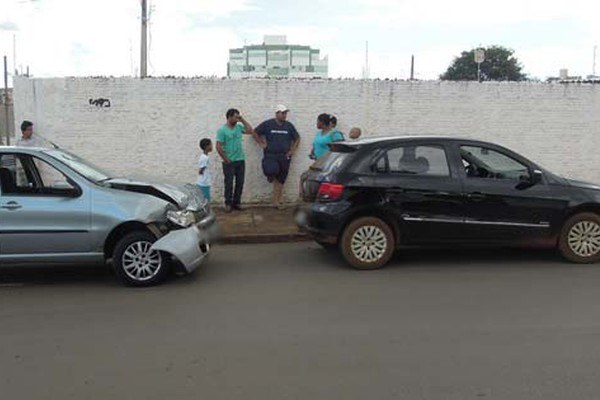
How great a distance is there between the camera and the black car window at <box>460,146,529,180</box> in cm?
782

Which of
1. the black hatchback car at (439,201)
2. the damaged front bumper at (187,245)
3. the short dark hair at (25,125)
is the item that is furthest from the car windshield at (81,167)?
the short dark hair at (25,125)

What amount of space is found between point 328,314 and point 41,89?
26.9 feet

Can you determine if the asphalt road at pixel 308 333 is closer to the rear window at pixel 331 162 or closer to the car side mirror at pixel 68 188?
the car side mirror at pixel 68 188

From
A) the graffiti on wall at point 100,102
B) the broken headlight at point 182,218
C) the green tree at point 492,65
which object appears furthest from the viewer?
the green tree at point 492,65

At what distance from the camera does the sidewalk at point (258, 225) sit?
31.3 feet

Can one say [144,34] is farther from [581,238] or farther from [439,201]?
[581,238]

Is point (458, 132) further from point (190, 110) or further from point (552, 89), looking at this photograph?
point (190, 110)

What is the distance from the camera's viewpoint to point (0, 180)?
22.7 feet

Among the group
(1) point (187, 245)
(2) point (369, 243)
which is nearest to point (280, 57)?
(2) point (369, 243)

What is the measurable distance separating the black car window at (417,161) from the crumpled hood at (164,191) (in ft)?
7.40

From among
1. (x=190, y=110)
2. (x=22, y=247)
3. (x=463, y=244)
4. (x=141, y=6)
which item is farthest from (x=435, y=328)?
(x=141, y=6)

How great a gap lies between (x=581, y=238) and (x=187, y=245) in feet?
15.3

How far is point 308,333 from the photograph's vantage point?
5242 millimetres

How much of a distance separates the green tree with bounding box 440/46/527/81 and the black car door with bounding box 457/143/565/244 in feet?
167
